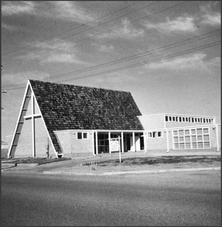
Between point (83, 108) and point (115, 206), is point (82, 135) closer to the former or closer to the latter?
point (83, 108)

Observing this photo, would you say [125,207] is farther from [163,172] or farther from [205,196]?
[163,172]

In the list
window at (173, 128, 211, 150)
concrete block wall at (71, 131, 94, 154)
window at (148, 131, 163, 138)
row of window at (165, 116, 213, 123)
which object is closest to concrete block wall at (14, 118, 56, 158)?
concrete block wall at (71, 131, 94, 154)

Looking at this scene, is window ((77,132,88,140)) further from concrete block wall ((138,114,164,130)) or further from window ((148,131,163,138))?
concrete block wall ((138,114,164,130))

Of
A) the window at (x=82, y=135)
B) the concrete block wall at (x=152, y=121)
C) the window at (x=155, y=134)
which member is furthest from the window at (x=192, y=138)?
the window at (x=82, y=135)

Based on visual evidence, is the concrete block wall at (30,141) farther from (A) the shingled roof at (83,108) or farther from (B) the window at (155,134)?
(B) the window at (155,134)

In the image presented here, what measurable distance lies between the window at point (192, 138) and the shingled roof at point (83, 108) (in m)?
6.63

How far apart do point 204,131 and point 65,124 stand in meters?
15.3

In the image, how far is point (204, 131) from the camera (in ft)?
117

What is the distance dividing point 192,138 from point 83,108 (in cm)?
1342

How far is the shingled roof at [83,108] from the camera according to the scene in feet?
118

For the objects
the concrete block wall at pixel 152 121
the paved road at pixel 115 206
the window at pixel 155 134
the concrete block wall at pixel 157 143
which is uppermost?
the concrete block wall at pixel 152 121

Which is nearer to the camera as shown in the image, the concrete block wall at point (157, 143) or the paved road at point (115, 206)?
the paved road at point (115, 206)

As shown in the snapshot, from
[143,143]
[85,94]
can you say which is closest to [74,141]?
[85,94]

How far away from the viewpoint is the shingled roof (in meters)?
36.0
